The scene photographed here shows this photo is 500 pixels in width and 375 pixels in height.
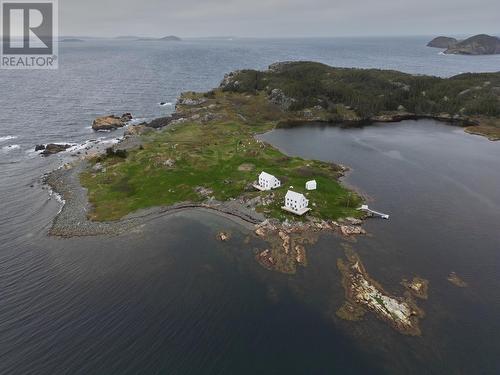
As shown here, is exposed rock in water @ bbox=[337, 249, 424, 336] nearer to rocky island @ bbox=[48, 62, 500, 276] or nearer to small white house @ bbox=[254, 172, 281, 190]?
rocky island @ bbox=[48, 62, 500, 276]

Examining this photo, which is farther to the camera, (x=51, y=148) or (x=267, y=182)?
(x=51, y=148)

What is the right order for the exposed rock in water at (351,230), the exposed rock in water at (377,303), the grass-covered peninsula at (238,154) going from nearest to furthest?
the exposed rock in water at (377,303) → the exposed rock in water at (351,230) → the grass-covered peninsula at (238,154)

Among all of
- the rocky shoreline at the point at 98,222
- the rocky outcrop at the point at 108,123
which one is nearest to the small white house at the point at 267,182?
the rocky shoreline at the point at 98,222

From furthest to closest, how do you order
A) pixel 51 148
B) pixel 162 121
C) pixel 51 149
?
pixel 162 121 → pixel 51 148 → pixel 51 149

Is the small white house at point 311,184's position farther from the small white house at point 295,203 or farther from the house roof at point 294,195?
the house roof at point 294,195

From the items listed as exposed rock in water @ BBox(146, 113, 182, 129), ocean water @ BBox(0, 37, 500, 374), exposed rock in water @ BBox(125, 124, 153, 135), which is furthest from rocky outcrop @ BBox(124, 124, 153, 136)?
ocean water @ BBox(0, 37, 500, 374)

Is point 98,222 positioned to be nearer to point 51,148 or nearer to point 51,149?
point 51,149

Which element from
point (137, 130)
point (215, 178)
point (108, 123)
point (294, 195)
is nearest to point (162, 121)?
point (137, 130)
